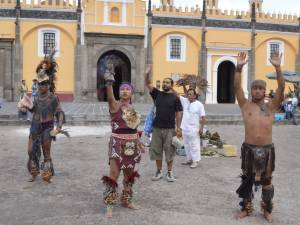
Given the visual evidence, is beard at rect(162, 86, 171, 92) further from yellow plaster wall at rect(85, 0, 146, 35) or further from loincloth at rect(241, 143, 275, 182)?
yellow plaster wall at rect(85, 0, 146, 35)

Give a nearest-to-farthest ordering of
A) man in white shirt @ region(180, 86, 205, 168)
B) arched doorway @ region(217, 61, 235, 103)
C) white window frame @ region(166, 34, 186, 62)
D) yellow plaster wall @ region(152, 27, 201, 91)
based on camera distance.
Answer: man in white shirt @ region(180, 86, 205, 168) < yellow plaster wall @ region(152, 27, 201, 91) < white window frame @ region(166, 34, 186, 62) < arched doorway @ region(217, 61, 235, 103)

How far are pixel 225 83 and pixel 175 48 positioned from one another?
19.9 ft

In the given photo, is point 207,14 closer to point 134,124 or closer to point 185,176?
point 185,176

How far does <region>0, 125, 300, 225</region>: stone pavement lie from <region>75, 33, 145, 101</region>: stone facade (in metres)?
18.1

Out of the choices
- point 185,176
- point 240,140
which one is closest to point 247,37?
point 240,140

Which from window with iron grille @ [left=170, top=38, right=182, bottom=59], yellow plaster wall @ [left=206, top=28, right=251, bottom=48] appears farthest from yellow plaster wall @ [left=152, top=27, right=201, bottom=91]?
yellow plaster wall @ [left=206, top=28, right=251, bottom=48]

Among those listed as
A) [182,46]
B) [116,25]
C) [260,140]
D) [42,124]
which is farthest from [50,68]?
[182,46]

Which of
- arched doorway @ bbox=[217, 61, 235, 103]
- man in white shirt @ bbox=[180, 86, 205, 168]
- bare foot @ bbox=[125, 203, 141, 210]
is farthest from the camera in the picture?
arched doorway @ bbox=[217, 61, 235, 103]

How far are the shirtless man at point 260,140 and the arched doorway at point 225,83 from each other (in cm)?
2758

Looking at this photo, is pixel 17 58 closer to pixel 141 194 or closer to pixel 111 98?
pixel 141 194

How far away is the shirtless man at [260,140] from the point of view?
522cm

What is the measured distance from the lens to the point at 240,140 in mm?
13086

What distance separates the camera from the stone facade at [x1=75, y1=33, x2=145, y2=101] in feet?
92.9

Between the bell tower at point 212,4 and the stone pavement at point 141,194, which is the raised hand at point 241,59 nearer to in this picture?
the stone pavement at point 141,194
